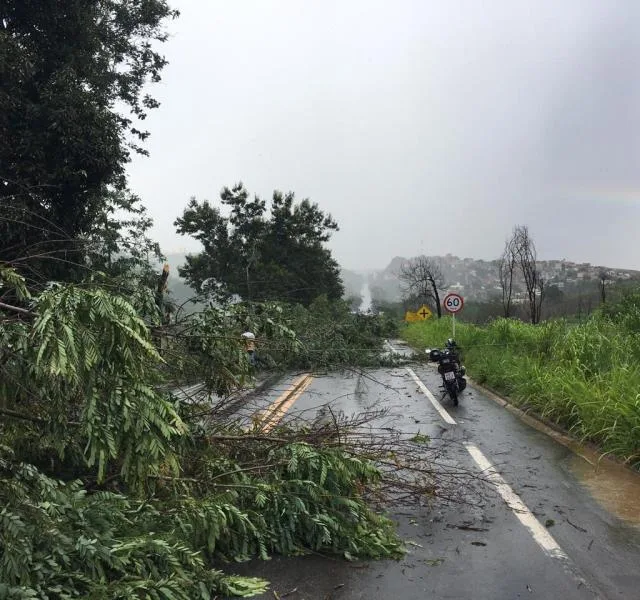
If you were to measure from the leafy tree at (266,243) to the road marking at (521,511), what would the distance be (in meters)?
18.9

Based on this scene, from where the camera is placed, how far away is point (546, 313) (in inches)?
1628

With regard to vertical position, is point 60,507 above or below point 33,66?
below

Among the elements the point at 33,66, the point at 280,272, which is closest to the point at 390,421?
the point at 33,66

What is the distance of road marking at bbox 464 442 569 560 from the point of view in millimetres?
4473

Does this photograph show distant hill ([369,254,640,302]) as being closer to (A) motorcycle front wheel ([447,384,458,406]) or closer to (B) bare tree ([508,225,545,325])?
(B) bare tree ([508,225,545,325])

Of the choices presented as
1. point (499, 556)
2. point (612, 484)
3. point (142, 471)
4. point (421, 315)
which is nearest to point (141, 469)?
point (142, 471)

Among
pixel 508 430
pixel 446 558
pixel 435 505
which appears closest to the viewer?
pixel 446 558

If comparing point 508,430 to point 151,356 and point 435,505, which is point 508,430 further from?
point 151,356

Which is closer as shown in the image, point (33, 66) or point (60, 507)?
point (60, 507)

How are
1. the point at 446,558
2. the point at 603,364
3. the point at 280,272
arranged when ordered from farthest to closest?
the point at 280,272, the point at 603,364, the point at 446,558

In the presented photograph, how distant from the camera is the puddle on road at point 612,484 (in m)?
5.45

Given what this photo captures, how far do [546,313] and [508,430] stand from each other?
3455 centimetres

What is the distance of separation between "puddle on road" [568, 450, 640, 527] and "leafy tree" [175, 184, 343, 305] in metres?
19.2

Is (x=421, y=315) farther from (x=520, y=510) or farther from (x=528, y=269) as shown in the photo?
(x=520, y=510)
